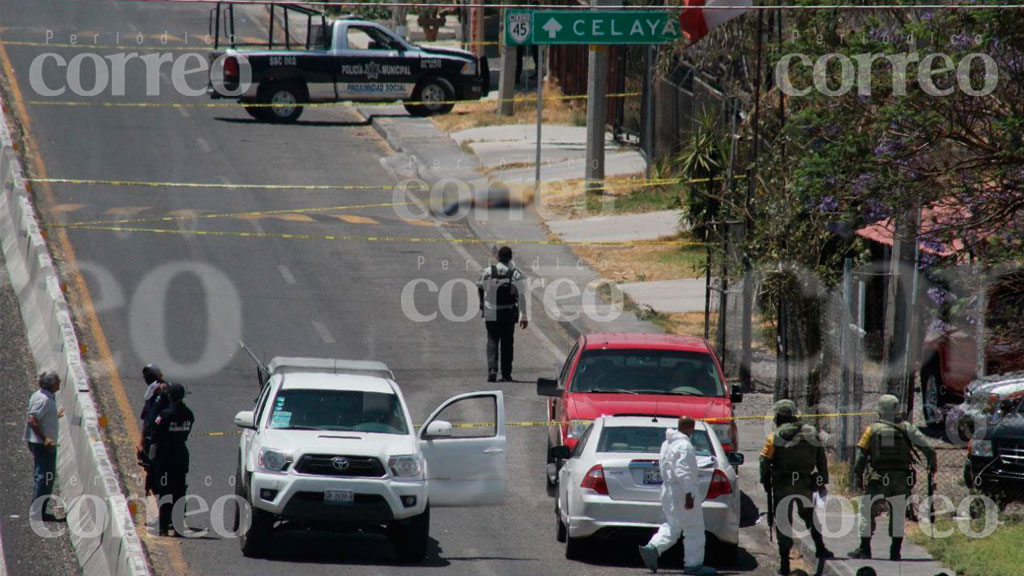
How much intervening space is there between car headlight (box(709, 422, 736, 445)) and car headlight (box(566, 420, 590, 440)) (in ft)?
4.37

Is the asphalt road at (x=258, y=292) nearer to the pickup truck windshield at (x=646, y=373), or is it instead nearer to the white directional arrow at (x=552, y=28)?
the pickup truck windshield at (x=646, y=373)

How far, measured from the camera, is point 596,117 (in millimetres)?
31328

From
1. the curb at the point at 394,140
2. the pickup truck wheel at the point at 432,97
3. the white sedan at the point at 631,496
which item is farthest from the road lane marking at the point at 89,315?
the pickup truck wheel at the point at 432,97

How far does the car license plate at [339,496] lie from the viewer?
45.0 feet

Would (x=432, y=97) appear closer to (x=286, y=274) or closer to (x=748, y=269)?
(x=286, y=274)

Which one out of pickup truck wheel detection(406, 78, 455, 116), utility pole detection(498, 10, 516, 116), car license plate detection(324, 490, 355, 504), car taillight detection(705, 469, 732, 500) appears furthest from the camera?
pickup truck wheel detection(406, 78, 455, 116)

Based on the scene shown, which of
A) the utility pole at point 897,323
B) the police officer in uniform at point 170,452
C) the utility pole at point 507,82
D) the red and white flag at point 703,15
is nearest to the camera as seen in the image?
the police officer in uniform at point 170,452

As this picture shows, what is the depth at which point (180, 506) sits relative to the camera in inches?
587

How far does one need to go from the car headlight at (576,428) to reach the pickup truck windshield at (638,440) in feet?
3.96

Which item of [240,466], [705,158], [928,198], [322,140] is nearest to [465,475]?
[240,466]

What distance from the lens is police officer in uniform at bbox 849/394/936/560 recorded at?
1423 cm

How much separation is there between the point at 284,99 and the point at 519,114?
5809mm

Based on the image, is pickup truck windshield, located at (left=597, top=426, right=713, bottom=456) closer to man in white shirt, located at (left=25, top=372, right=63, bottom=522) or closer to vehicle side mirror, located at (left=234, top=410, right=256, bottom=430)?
vehicle side mirror, located at (left=234, top=410, right=256, bottom=430)

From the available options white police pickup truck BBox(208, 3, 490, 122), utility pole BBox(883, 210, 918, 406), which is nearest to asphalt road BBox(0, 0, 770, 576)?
white police pickup truck BBox(208, 3, 490, 122)
